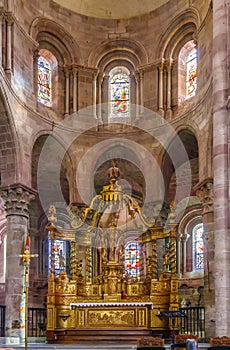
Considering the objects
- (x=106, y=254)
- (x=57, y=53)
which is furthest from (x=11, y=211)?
(x=57, y=53)

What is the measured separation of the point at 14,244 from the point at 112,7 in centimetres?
1187

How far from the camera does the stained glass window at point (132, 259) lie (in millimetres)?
30227

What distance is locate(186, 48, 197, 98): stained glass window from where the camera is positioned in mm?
27578

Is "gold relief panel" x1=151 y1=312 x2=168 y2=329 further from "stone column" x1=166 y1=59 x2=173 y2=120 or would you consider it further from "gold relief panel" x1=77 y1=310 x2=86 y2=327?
"stone column" x1=166 y1=59 x2=173 y2=120

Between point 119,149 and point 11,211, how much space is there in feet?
21.4

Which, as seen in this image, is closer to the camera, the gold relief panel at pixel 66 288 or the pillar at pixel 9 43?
the gold relief panel at pixel 66 288

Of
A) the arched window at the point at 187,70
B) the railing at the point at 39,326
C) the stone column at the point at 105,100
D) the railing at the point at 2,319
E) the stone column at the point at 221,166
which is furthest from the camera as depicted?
the stone column at the point at 105,100

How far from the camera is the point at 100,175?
3036 cm

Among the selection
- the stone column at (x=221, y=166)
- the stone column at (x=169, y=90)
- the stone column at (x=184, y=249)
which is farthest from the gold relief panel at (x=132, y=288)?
the stone column at (x=184, y=249)

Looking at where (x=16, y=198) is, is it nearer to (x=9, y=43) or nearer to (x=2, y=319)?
(x=2, y=319)

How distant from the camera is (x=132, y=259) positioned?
3228 cm

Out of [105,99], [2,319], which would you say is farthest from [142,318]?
[105,99]

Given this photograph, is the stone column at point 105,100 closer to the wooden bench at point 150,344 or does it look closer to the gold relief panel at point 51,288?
the gold relief panel at point 51,288

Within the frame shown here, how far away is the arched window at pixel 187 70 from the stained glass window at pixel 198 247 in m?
6.76
